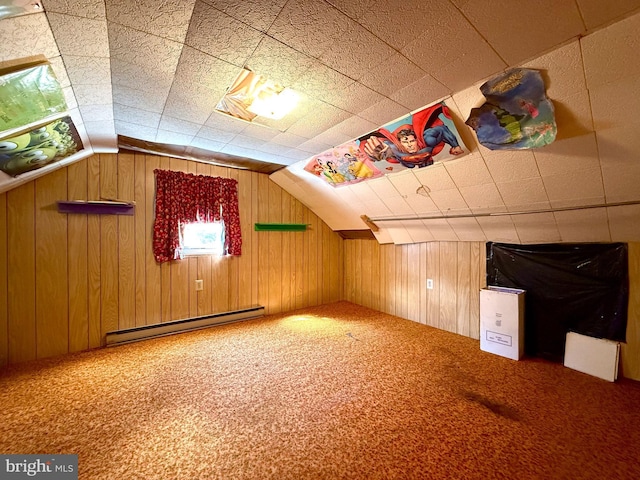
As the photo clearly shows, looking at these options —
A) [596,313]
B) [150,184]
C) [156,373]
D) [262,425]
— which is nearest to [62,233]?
[150,184]

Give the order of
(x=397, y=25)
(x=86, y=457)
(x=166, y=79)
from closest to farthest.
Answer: (x=397, y=25), (x=86, y=457), (x=166, y=79)

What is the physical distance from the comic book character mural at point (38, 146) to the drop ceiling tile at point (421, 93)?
7.24 ft

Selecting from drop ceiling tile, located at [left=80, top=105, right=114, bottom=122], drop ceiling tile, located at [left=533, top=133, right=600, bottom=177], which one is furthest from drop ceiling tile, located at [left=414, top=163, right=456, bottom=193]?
drop ceiling tile, located at [left=80, top=105, right=114, bottom=122]

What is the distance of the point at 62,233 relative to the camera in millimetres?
2375

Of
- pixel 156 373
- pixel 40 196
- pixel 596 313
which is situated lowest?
pixel 156 373

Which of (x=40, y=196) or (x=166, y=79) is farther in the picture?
(x=40, y=196)

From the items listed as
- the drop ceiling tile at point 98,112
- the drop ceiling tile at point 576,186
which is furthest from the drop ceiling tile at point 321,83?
the drop ceiling tile at point 576,186

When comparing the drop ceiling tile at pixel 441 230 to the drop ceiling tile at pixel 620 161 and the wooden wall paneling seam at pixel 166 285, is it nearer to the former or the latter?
the drop ceiling tile at pixel 620 161

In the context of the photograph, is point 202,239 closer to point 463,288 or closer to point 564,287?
point 463,288

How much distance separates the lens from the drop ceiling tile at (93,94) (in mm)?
1397

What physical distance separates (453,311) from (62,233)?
4.26m

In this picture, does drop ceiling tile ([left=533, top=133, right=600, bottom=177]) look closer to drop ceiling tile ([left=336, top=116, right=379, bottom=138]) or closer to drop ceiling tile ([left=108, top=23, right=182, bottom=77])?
drop ceiling tile ([left=336, top=116, right=379, bottom=138])

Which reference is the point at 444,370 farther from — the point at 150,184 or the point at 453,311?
the point at 150,184

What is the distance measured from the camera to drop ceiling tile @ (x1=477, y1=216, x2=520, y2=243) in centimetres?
232
